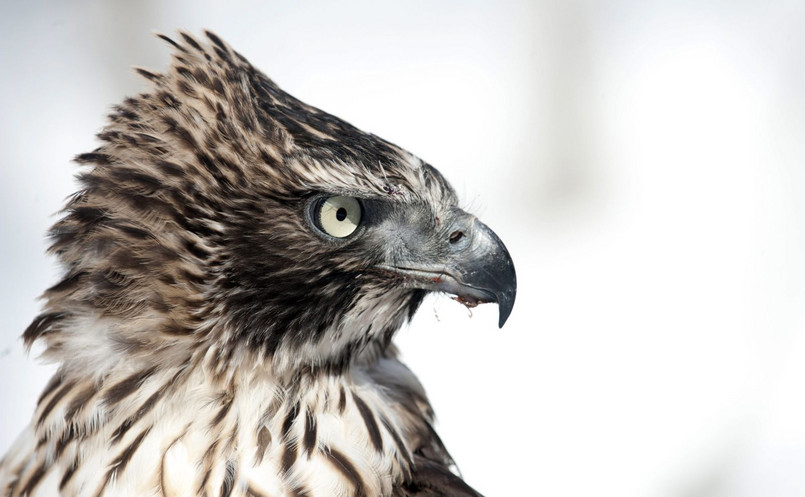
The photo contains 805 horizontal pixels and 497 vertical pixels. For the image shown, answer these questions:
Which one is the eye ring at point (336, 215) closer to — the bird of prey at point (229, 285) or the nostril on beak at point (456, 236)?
the bird of prey at point (229, 285)

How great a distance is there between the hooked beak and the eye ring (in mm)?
136

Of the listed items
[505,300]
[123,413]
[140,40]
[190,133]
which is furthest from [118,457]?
[140,40]

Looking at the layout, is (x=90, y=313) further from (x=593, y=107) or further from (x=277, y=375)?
(x=593, y=107)

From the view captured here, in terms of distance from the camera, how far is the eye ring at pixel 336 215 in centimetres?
184

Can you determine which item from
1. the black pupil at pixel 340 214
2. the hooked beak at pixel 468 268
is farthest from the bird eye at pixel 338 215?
the hooked beak at pixel 468 268

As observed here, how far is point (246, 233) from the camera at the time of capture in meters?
1.82

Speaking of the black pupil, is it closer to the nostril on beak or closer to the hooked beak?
the hooked beak

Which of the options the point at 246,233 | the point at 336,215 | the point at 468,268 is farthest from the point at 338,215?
the point at 468,268

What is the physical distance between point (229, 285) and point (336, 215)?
11.3 inches

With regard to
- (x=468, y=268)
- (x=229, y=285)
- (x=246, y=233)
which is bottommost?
(x=229, y=285)

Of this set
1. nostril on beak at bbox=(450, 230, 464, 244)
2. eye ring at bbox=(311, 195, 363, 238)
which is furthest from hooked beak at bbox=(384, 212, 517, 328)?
eye ring at bbox=(311, 195, 363, 238)

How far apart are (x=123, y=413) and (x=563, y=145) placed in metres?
4.29

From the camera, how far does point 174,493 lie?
177 centimetres

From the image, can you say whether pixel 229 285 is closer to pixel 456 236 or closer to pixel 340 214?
pixel 340 214
